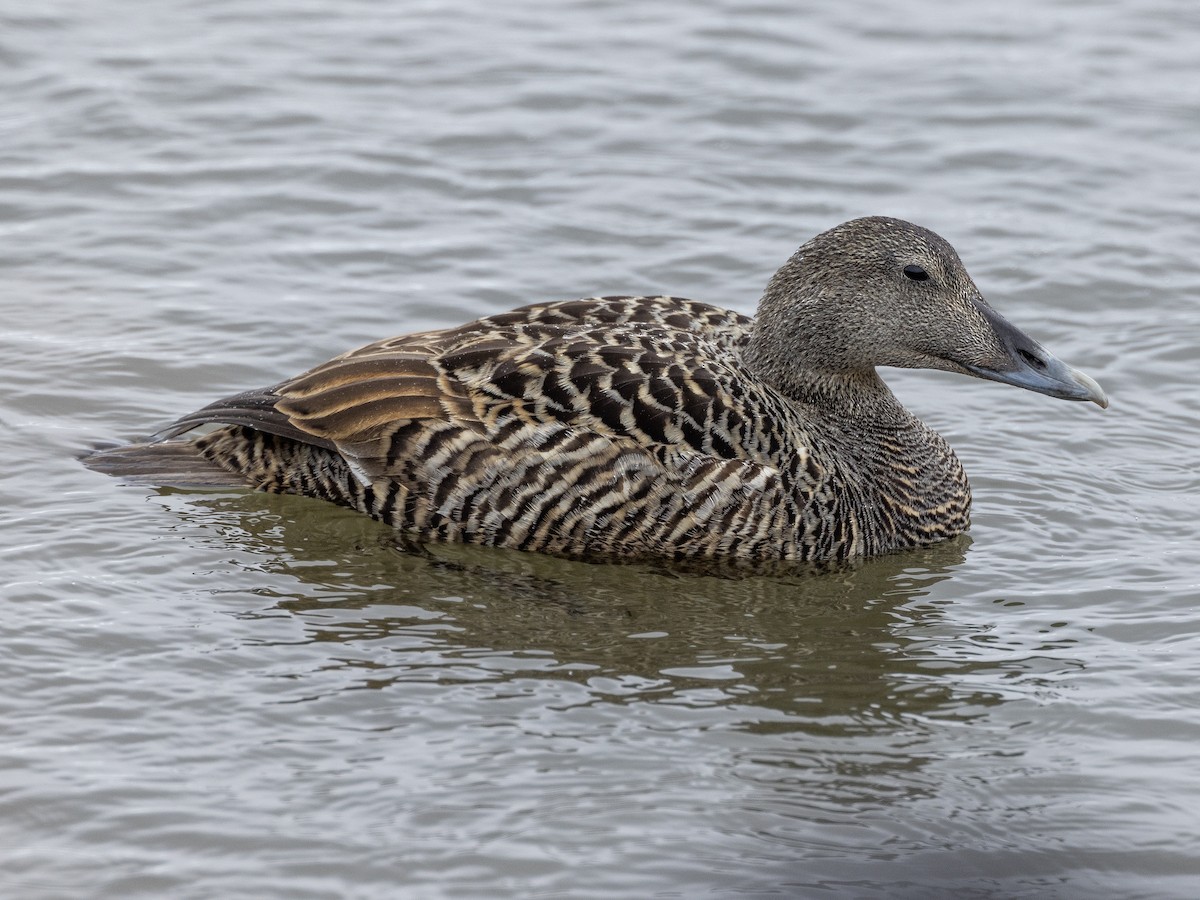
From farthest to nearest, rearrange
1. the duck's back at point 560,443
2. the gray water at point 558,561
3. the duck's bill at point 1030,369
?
the duck's bill at point 1030,369, the duck's back at point 560,443, the gray water at point 558,561

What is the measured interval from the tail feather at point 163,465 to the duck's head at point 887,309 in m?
2.61

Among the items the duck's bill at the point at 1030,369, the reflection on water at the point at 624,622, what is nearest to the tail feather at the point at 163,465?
the reflection on water at the point at 624,622

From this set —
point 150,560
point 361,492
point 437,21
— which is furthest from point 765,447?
point 437,21

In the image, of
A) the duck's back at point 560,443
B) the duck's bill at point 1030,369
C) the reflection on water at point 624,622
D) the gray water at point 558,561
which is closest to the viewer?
the gray water at point 558,561

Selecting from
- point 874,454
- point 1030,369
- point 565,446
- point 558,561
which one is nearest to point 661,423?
point 565,446

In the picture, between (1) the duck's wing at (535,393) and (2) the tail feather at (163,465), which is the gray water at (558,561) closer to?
(2) the tail feather at (163,465)

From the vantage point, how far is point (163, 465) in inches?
339

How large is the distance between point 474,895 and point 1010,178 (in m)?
7.86

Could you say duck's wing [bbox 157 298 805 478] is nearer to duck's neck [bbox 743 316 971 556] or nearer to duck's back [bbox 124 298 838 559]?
duck's back [bbox 124 298 838 559]

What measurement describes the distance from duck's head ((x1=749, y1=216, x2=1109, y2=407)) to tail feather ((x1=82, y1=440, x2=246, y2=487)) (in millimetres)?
2606

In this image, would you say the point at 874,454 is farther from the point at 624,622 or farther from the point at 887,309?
the point at 624,622

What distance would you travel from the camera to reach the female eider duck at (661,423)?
26.2 ft

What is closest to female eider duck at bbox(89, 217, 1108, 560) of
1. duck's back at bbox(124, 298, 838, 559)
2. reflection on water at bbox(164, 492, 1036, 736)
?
duck's back at bbox(124, 298, 838, 559)

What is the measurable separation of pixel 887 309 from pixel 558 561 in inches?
76.0
